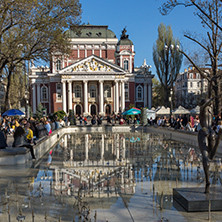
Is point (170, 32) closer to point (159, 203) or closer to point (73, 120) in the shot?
point (73, 120)

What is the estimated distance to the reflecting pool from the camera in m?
5.33

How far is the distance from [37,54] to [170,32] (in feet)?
118

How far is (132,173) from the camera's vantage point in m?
8.91

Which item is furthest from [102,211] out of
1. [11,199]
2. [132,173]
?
[132,173]

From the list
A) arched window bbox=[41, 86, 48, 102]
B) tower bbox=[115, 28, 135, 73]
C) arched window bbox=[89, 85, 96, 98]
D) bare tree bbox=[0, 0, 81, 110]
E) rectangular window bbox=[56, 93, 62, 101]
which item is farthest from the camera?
tower bbox=[115, 28, 135, 73]

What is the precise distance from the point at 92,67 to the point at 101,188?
2018 inches

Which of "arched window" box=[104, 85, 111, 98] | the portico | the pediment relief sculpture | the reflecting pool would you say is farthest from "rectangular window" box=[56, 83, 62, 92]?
the reflecting pool

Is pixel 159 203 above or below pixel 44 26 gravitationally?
below

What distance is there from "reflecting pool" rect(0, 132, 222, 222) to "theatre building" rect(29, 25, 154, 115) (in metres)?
46.5

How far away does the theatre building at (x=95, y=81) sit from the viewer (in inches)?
2250

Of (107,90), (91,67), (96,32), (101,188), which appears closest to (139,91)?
(107,90)

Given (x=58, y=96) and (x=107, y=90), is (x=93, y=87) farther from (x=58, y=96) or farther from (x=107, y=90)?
(x=58, y=96)

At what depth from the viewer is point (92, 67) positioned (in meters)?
57.3

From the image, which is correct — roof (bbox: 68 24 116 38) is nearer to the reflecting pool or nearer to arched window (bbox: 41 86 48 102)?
arched window (bbox: 41 86 48 102)
